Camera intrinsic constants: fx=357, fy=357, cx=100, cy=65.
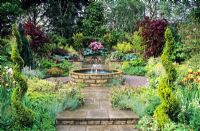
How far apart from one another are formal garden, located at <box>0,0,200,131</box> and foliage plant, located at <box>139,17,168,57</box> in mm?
42

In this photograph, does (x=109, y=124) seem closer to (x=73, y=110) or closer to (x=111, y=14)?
(x=73, y=110)

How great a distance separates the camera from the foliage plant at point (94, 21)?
22422 mm

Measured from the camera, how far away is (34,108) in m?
7.44

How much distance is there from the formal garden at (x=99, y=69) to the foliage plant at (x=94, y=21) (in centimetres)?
6

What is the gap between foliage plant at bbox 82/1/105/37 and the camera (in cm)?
2242

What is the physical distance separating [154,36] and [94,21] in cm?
823

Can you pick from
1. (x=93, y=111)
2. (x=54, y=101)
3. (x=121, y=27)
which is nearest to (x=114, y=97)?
(x=93, y=111)

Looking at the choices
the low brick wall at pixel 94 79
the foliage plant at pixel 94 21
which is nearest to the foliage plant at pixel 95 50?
the foliage plant at pixel 94 21

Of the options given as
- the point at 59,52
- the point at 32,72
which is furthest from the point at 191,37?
the point at 59,52

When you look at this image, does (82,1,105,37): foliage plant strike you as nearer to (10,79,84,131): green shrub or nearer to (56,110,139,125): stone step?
(10,79,84,131): green shrub

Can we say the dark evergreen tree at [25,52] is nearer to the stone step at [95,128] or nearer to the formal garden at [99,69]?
the formal garden at [99,69]

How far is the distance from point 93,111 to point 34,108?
4.73 feet

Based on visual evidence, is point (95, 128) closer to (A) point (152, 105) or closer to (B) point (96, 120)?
(B) point (96, 120)

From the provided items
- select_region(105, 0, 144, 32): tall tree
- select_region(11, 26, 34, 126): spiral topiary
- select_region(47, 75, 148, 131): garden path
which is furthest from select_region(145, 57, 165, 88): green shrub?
select_region(105, 0, 144, 32): tall tree
